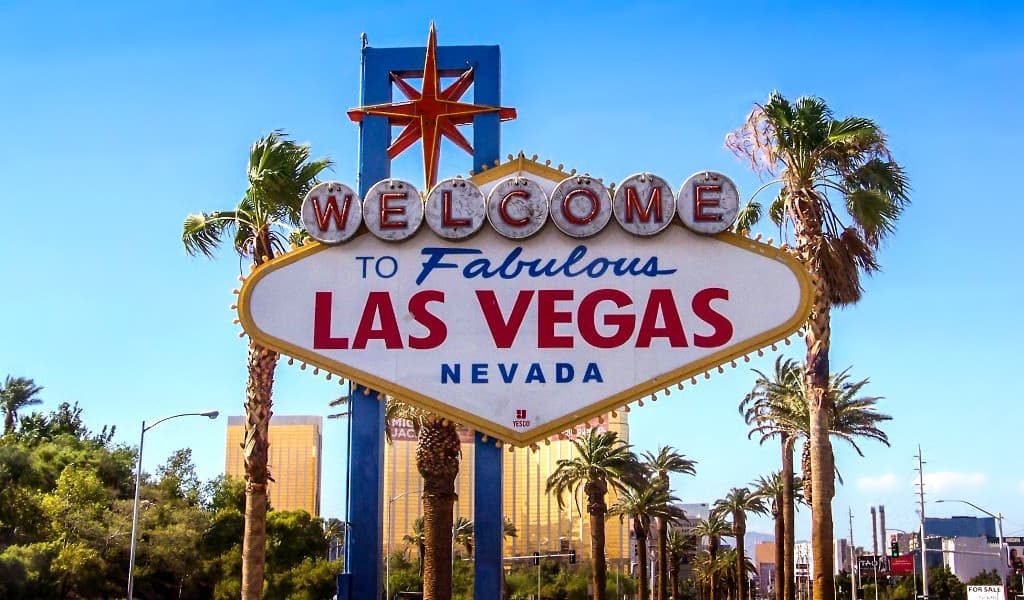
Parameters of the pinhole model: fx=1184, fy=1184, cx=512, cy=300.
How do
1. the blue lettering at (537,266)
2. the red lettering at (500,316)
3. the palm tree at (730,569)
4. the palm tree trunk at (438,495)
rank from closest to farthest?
the red lettering at (500,316)
the blue lettering at (537,266)
the palm tree trunk at (438,495)
the palm tree at (730,569)

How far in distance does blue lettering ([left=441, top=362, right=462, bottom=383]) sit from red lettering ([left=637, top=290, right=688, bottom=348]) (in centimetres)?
304

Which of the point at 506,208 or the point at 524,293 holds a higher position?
the point at 506,208

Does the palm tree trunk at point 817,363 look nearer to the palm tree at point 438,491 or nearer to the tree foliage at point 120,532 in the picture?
the palm tree at point 438,491

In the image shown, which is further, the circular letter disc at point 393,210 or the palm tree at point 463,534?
the palm tree at point 463,534

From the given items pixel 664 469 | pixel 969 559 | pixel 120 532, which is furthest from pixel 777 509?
pixel 969 559

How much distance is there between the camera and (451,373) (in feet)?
65.3

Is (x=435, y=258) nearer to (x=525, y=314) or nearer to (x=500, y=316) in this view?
(x=500, y=316)

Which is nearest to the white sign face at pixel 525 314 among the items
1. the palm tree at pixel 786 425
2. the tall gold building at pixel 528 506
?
the palm tree at pixel 786 425

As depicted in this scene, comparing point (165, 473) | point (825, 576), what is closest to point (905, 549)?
point (165, 473)

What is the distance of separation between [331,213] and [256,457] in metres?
6.91

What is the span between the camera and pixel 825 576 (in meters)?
26.6

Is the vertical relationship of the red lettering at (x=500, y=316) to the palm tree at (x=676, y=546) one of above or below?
above

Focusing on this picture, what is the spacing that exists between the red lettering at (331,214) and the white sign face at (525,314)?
403 mm

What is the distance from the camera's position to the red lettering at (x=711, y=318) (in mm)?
19672
